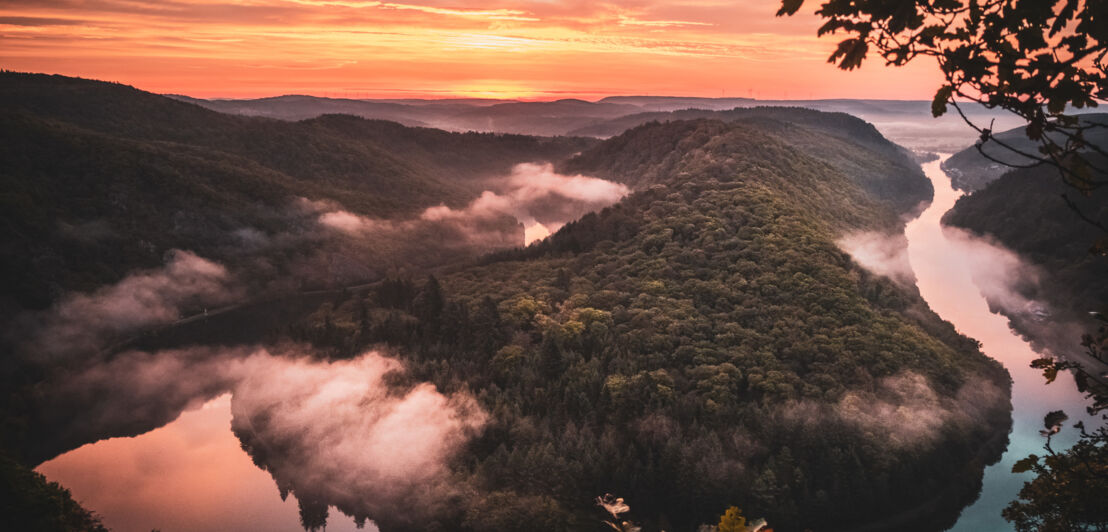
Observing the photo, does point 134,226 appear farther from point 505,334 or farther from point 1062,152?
point 1062,152

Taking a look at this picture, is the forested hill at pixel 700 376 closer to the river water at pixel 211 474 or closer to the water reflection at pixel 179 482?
the river water at pixel 211 474

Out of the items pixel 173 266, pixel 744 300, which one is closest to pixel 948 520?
pixel 744 300

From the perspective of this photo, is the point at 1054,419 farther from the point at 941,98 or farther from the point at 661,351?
the point at 661,351

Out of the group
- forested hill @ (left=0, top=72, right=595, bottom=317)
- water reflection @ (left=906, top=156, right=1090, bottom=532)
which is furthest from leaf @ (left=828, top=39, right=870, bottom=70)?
forested hill @ (left=0, top=72, right=595, bottom=317)

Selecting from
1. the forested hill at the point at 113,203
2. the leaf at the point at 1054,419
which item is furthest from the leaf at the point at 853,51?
the forested hill at the point at 113,203

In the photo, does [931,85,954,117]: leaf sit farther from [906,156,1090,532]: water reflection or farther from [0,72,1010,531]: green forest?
[906,156,1090,532]: water reflection
